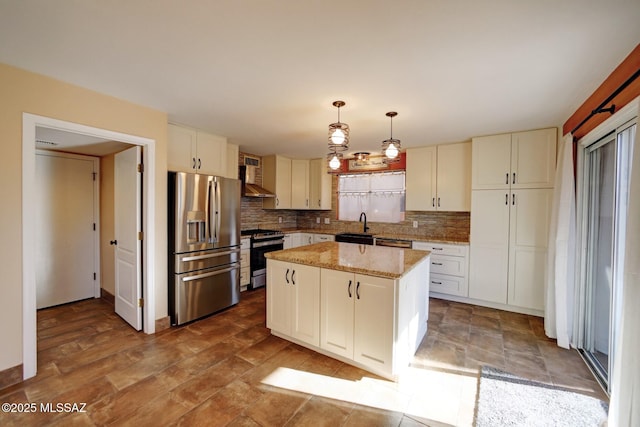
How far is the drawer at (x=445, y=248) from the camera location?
3.90 metres

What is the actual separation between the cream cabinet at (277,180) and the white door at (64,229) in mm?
2587

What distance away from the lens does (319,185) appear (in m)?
5.46

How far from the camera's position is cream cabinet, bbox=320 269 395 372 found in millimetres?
2123

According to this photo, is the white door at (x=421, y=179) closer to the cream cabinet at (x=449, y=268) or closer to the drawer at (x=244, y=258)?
the cream cabinet at (x=449, y=268)

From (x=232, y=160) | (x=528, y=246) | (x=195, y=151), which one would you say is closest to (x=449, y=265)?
(x=528, y=246)

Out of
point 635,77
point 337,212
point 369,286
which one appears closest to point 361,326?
point 369,286

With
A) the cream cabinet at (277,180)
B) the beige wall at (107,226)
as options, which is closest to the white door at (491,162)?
the cream cabinet at (277,180)

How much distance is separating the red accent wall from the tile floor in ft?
6.81

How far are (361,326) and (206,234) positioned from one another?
2.11m

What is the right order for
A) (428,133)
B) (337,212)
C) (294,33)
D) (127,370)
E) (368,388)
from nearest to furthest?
(294,33)
(368,388)
(127,370)
(428,133)
(337,212)

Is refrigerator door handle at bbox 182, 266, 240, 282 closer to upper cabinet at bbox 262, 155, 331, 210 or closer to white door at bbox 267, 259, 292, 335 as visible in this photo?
white door at bbox 267, 259, 292, 335

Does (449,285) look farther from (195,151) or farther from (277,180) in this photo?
(195,151)

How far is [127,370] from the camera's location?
2.24 metres

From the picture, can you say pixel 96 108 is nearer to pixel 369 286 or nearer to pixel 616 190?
pixel 369 286
